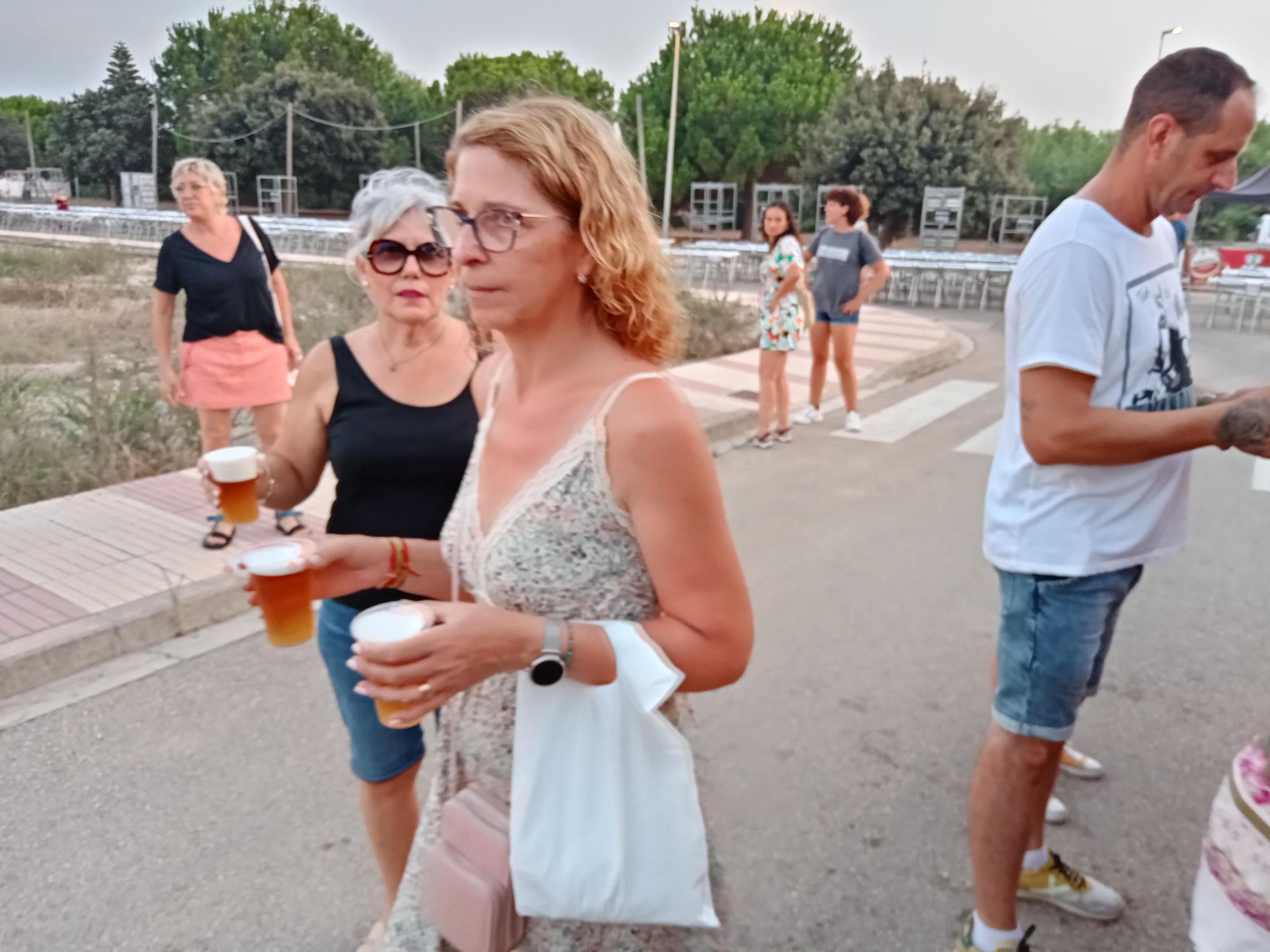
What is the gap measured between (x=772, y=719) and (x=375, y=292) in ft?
7.33

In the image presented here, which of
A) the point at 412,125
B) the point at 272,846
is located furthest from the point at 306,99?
the point at 272,846

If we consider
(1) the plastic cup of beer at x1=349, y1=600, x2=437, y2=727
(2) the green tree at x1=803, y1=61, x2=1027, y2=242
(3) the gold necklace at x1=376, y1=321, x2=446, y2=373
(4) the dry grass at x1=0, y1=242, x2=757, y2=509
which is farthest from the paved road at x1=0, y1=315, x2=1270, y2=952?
(2) the green tree at x1=803, y1=61, x2=1027, y2=242

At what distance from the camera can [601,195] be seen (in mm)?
1410

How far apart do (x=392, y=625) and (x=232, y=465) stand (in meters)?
1.00

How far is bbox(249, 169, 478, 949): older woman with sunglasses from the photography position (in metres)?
2.12

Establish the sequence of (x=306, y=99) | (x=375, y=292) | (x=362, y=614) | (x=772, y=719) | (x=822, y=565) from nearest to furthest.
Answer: (x=362, y=614), (x=375, y=292), (x=772, y=719), (x=822, y=565), (x=306, y=99)

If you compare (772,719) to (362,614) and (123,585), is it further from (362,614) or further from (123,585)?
(123,585)

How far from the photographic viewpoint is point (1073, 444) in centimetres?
191

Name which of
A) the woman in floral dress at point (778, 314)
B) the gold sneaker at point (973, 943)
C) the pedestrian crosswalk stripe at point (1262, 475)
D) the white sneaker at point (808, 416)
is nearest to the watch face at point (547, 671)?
the gold sneaker at point (973, 943)

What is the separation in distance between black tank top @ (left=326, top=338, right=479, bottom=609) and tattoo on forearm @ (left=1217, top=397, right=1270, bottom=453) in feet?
5.00

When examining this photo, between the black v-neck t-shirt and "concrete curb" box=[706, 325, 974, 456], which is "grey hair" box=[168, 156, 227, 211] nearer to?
the black v-neck t-shirt

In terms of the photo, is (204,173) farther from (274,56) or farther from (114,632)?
(274,56)

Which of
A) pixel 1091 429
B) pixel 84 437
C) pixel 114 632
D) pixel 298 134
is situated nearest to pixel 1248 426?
pixel 1091 429

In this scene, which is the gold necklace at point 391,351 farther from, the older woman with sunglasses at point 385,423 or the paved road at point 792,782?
the paved road at point 792,782
